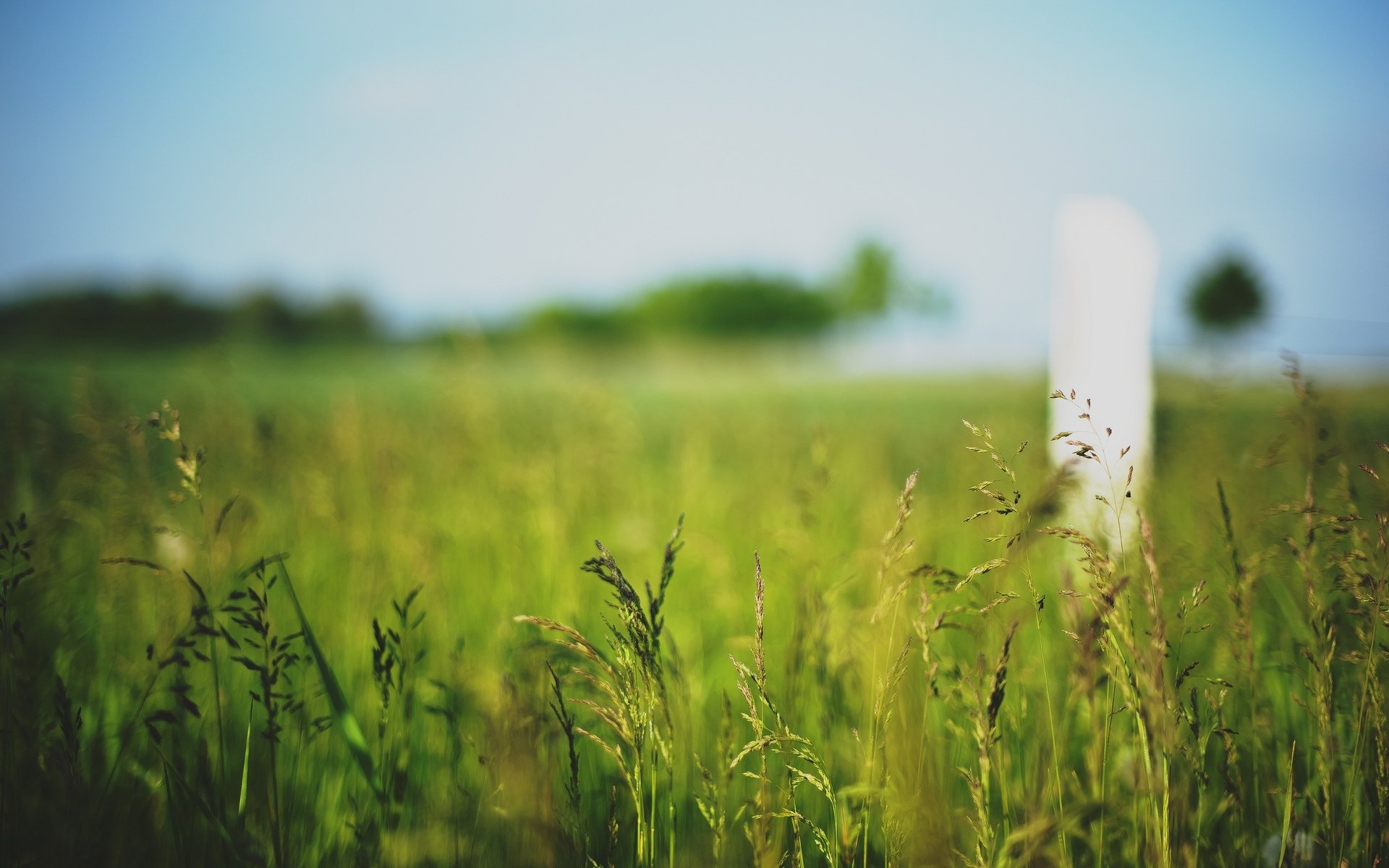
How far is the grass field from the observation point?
1.03m

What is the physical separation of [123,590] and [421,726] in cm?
146

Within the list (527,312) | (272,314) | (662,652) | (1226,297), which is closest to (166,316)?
(272,314)

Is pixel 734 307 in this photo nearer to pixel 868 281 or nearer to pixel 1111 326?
pixel 868 281

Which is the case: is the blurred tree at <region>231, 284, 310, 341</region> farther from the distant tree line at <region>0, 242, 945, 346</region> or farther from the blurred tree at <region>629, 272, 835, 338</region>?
the blurred tree at <region>629, 272, 835, 338</region>

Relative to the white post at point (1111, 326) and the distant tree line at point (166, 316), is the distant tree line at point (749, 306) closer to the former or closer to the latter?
the distant tree line at point (166, 316)

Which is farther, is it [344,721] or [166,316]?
[166,316]

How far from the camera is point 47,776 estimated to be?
1.10m

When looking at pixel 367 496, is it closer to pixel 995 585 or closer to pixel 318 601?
pixel 318 601

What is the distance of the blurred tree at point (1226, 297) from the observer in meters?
41.8

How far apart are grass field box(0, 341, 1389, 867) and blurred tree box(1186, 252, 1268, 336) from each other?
47.2 meters

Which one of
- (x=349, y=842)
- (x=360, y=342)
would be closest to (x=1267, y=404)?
(x=349, y=842)

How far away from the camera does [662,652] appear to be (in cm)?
179

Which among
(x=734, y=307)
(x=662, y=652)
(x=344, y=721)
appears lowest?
(x=662, y=652)

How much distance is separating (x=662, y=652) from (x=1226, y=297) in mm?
56211
